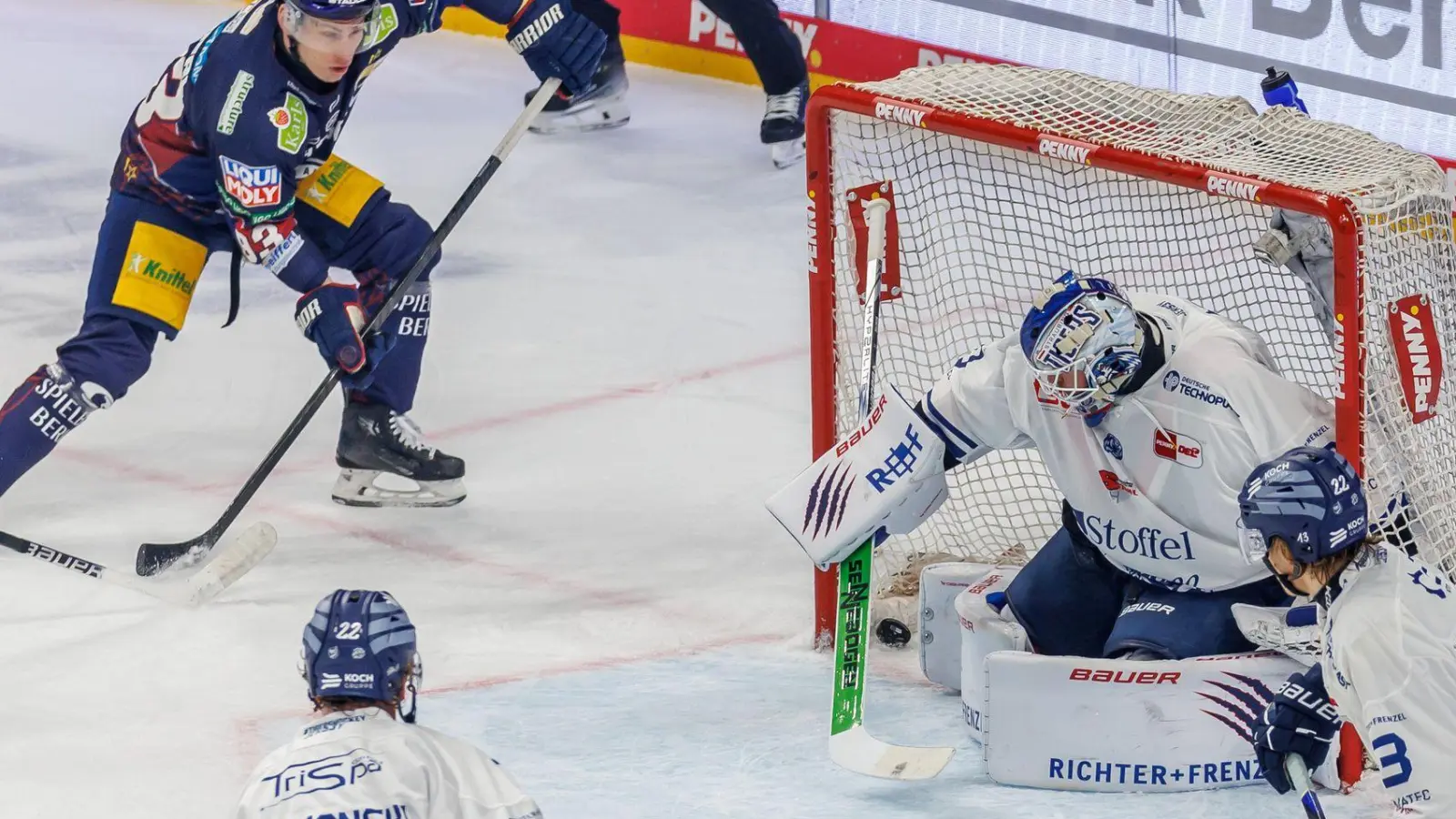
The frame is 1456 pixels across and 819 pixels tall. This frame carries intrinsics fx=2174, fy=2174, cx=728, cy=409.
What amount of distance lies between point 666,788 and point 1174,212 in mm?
2130

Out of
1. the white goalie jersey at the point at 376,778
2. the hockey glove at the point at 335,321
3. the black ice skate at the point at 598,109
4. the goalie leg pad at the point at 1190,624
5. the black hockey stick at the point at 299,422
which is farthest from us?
the black ice skate at the point at 598,109

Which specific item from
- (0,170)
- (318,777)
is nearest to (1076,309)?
(318,777)

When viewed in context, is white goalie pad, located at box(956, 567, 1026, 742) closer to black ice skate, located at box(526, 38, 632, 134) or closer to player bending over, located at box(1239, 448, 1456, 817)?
player bending over, located at box(1239, 448, 1456, 817)

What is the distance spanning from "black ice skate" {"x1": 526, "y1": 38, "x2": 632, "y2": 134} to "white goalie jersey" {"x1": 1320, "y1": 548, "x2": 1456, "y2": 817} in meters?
5.27

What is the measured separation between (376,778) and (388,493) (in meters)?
2.56

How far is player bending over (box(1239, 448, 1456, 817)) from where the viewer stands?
7.64 feet

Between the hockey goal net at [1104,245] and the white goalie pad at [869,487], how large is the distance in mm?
335

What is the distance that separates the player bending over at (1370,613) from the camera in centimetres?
233

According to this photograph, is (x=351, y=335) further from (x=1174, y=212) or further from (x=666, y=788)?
(x=1174, y=212)

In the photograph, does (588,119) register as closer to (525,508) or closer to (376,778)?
(525,508)

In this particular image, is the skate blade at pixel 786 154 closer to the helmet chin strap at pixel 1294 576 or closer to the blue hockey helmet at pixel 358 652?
the helmet chin strap at pixel 1294 576

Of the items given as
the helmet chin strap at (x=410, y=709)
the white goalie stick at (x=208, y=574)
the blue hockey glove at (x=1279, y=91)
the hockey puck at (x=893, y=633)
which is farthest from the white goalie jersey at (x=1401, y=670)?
the white goalie stick at (x=208, y=574)

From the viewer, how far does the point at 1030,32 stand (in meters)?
6.68

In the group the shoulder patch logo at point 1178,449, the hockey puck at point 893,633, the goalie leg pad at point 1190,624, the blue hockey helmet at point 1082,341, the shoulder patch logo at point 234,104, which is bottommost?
the hockey puck at point 893,633
